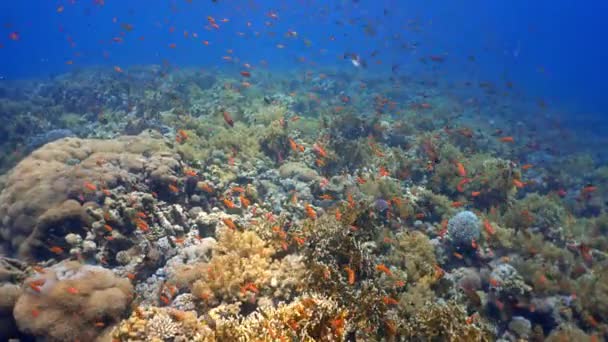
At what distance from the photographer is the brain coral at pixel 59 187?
8453 millimetres

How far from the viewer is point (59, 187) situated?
9.15m

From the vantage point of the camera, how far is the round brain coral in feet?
32.0

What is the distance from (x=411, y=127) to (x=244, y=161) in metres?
10.3

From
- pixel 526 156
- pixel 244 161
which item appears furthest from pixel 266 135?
pixel 526 156

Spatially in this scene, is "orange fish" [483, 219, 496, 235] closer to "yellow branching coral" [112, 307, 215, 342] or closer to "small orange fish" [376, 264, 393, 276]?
"small orange fish" [376, 264, 393, 276]

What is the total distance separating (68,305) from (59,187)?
13.5 ft

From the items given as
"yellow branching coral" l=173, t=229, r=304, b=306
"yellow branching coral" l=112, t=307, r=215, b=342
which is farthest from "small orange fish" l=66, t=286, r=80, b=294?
"yellow branching coral" l=173, t=229, r=304, b=306

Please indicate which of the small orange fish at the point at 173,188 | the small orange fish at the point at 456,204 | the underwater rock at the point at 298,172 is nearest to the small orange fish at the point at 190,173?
the small orange fish at the point at 173,188

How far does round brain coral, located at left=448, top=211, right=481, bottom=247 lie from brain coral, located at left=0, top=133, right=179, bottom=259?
7.78 meters

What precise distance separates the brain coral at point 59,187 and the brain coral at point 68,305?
7.02 feet

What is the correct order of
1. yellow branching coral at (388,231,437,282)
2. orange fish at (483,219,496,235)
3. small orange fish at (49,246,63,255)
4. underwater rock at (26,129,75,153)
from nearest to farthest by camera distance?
small orange fish at (49,246,63,255), yellow branching coral at (388,231,437,282), orange fish at (483,219,496,235), underwater rock at (26,129,75,153)

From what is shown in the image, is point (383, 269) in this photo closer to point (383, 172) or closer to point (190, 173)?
point (383, 172)

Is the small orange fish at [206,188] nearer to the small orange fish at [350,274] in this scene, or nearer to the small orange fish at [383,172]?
the small orange fish at [350,274]

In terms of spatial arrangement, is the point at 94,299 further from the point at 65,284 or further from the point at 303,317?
the point at 303,317
